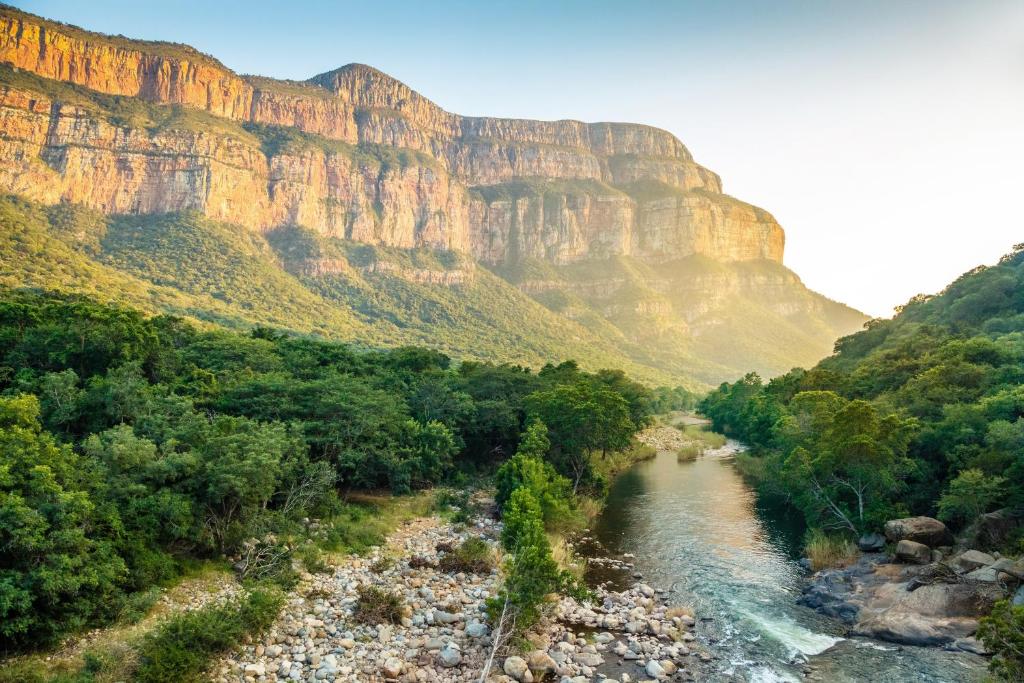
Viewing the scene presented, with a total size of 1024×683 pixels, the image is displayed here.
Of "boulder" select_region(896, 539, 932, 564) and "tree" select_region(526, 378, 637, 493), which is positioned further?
"tree" select_region(526, 378, 637, 493)

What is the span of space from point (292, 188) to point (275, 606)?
153744mm

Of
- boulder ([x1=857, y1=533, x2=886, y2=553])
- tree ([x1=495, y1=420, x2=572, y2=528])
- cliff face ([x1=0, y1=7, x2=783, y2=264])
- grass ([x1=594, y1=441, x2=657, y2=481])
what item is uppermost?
cliff face ([x1=0, y1=7, x2=783, y2=264])

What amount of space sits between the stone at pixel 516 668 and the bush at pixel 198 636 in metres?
6.98

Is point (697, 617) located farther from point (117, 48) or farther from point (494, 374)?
point (117, 48)

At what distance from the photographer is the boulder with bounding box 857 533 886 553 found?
25.4 m

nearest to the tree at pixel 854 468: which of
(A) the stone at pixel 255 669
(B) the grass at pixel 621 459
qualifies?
(B) the grass at pixel 621 459

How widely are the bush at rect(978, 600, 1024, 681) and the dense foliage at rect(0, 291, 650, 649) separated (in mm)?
20267

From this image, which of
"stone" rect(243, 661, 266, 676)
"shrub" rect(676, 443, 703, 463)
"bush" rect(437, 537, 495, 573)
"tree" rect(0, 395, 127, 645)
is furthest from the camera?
"shrub" rect(676, 443, 703, 463)

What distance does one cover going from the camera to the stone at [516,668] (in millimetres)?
16047

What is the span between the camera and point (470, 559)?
24406 millimetres

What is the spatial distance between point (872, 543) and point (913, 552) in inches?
112

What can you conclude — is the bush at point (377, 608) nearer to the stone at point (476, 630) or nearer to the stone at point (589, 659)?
the stone at point (476, 630)

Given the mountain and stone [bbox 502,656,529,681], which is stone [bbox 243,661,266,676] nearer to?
stone [bbox 502,656,529,681]

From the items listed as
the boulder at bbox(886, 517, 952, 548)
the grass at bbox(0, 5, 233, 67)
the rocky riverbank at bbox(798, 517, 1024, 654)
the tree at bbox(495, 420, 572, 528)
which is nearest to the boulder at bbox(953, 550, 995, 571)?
the rocky riverbank at bbox(798, 517, 1024, 654)
